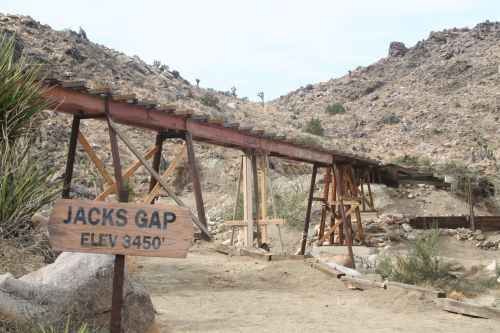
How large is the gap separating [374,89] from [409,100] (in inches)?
237

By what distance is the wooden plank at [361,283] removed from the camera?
9097 millimetres

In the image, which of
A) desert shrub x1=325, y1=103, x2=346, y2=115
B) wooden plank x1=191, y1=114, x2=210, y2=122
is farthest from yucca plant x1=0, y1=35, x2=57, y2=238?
desert shrub x1=325, y1=103, x2=346, y2=115

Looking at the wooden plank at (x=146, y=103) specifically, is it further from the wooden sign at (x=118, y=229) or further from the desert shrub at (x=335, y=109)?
the desert shrub at (x=335, y=109)

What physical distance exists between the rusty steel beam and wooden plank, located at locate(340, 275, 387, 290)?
13.1 ft

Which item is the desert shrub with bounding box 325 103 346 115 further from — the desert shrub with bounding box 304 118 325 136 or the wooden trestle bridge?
the wooden trestle bridge

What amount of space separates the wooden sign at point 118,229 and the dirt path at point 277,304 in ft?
6.04

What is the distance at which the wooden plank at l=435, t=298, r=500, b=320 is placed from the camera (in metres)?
7.36

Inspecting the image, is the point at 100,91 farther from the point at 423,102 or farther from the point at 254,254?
the point at 423,102

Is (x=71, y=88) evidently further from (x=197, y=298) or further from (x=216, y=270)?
(x=216, y=270)

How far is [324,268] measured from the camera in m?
10.8

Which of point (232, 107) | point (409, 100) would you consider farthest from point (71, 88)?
point (409, 100)

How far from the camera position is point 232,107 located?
146 ft

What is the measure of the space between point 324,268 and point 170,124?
3.92 meters

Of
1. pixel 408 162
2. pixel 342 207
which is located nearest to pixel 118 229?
pixel 342 207
